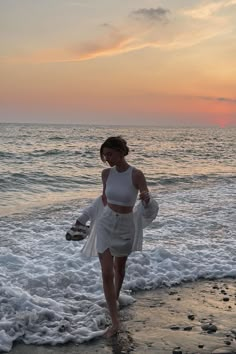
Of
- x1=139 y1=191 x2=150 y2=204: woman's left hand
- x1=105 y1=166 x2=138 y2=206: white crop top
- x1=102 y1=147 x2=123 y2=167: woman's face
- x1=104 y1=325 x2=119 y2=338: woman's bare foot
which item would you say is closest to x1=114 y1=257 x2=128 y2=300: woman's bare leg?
x1=104 y1=325 x2=119 y2=338: woman's bare foot

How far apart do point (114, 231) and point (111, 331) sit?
3.48 feet

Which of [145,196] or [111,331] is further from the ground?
[145,196]

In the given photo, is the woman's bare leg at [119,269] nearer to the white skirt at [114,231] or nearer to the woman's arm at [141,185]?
the white skirt at [114,231]

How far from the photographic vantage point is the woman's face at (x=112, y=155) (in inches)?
185

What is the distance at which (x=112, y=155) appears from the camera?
15.4ft

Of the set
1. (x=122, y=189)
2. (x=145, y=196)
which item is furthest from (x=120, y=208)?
(x=145, y=196)

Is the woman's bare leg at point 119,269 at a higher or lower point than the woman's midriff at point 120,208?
lower

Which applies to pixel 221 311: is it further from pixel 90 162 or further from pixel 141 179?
pixel 90 162

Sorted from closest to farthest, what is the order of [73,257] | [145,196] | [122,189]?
[145,196] < [122,189] < [73,257]

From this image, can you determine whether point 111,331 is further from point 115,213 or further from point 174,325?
point 115,213

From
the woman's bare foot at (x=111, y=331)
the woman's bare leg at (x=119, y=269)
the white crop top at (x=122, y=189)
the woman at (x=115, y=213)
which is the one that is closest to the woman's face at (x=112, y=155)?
the woman at (x=115, y=213)

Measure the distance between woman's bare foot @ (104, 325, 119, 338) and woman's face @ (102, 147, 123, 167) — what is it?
177cm

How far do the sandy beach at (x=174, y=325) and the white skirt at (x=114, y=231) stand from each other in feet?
3.02

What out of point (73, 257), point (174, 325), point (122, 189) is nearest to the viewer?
point (122, 189)
